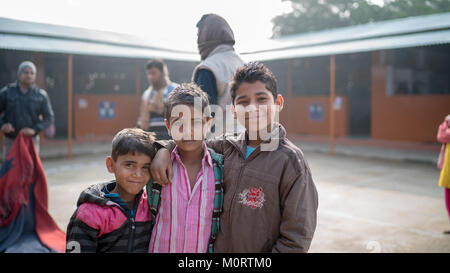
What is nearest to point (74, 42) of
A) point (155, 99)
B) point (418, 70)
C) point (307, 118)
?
point (155, 99)

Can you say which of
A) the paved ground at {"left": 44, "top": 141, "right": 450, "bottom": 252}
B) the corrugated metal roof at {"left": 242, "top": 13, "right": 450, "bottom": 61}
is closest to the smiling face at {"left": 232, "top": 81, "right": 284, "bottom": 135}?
the paved ground at {"left": 44, "top": 141, "right": 450, "bottom": 252}

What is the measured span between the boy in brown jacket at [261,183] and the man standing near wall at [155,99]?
2446 mm

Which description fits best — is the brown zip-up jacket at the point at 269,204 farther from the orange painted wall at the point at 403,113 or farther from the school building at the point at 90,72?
the orange painted wall at the point at 403,113

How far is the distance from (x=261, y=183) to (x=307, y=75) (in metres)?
12.1

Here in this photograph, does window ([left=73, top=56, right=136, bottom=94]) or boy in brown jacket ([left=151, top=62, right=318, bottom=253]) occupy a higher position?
window ([left=73, top=56, right=136, bottom=94])

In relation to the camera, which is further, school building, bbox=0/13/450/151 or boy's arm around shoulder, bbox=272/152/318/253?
school building, bbox=0/13/450/151

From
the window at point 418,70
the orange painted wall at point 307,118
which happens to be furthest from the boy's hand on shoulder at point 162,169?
the orange painted wall at point 307,118

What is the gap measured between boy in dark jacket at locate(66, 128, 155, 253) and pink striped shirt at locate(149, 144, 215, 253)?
0.28 feet

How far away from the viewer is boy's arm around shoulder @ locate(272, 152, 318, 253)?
1.48 m

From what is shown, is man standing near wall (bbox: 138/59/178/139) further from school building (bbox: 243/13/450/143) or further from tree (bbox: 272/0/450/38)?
tree (bbox: 272/0/450/38)

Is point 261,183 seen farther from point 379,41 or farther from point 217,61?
point 379,41

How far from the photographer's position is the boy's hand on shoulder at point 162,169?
1.56 m

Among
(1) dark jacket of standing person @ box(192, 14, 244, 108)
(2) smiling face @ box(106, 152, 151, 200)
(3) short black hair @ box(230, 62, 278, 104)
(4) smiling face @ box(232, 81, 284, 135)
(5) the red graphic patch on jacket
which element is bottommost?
(5) the red graphic patch on jacket

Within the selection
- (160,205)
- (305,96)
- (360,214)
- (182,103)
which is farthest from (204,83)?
(305,96)
